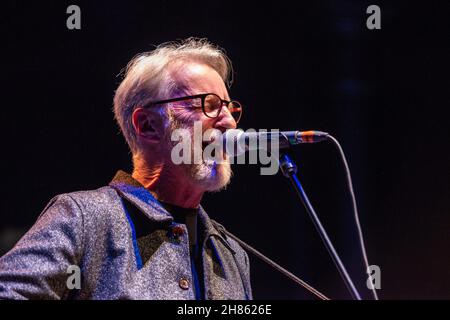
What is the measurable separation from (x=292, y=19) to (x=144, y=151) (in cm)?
169

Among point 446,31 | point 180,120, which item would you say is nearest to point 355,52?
point 446,31

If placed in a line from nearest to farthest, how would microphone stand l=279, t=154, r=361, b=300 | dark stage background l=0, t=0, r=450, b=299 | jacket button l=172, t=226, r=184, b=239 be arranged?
microphone stand l=279, t=154, r=361, b=300 → jacket button l=172, t=226, r=184, b=239 → dark stage background l=0, t=0, r=450, b=299

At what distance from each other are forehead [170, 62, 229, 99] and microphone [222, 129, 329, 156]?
0.40 meters

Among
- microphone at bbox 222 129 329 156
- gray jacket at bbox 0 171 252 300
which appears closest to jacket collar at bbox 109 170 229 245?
gray jacket at bbox 0 171 252 300

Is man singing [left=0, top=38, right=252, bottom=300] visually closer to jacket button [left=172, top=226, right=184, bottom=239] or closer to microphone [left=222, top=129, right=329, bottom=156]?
jacket button [left=172, top=226, right=184, bottom=239]

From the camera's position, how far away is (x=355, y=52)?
143 inches

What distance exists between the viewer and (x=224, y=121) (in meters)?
2.29

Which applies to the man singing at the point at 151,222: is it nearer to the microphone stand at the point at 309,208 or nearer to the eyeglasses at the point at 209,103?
the eyeglasses at the point at 209,103

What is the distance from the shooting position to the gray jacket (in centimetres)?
179

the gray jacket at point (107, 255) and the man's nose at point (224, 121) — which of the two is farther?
the man's nose at point (224, 121)

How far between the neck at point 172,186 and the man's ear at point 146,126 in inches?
5.2

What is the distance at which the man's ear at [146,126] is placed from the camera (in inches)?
94.7

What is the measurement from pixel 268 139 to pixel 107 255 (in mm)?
669

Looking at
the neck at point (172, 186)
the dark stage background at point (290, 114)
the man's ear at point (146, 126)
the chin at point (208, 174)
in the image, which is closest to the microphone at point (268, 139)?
the chin at point (208, 174)
